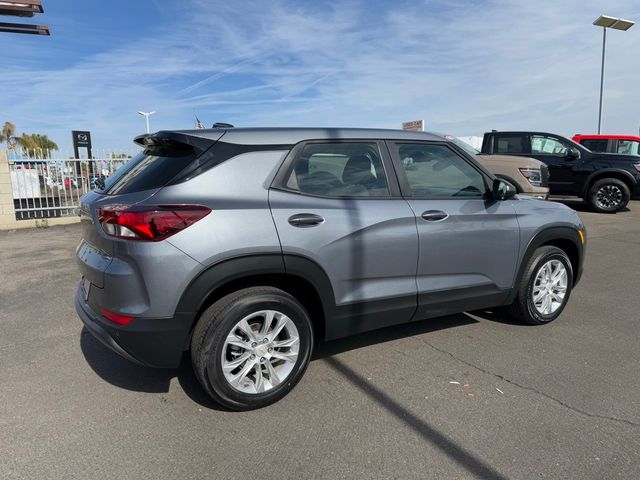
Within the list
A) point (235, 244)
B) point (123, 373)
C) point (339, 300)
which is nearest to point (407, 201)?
point (339, 300)

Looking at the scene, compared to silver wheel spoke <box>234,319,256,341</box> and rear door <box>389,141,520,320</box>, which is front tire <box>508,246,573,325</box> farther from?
silver wheel spoke <box>234,319,256,341</box>

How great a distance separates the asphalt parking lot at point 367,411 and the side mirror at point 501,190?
1.21 m

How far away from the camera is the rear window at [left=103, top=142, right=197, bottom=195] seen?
109 inches

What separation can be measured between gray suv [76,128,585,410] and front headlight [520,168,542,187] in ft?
19.0

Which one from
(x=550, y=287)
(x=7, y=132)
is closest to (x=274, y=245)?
(x=550, y=287)

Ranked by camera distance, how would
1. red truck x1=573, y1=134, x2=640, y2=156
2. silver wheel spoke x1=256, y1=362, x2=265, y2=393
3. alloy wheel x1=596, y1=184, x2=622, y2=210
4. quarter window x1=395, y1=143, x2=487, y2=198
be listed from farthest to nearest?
red truck x1=573, y1=134, x2=640, y2=156
alloy wheel x1=596, y1=184, x2=622, y2=210
quarter window x1=395, y1=143, x2=487, y2=198
silver wheel spoke x1=256, y1=362, x2=265, y2=393

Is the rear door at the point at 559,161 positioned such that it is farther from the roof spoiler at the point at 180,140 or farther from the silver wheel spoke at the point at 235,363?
the silver wheel spoke at the point at 235,363

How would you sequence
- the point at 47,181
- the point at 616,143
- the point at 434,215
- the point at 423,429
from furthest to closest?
the point at 616,143 < the point at 47,181 < the point at 434,215 < the point at 423,429

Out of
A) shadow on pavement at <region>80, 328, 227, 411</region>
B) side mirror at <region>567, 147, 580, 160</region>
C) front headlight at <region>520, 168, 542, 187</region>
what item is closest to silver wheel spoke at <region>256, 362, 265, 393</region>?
shadow on pavement at <region>80, 328, 227, 411</region>

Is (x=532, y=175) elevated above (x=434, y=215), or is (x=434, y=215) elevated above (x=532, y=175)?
(x=532, y=175)

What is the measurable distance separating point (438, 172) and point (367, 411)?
6.19ft

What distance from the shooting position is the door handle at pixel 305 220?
114 inches

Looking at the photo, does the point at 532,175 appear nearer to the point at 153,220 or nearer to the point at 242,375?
the point at 242,375

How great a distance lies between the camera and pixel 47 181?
1108 cm
